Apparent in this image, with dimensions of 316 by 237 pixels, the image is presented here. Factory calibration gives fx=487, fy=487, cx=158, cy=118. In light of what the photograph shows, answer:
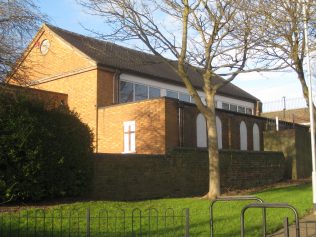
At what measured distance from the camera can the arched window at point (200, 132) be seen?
916 inches

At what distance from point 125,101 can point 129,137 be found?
4.41m

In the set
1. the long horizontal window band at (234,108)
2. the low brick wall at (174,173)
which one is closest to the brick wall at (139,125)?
the low brick wall at (174,173)

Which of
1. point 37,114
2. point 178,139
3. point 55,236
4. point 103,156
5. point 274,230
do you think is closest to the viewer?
point 55,236

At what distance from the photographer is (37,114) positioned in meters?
14.1

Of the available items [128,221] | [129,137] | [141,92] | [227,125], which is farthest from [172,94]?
[128,221]

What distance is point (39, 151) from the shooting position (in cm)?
1361

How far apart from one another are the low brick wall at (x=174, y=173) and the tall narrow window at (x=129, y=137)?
299 cm

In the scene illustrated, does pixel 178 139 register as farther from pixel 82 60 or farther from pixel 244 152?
pixel 82 60

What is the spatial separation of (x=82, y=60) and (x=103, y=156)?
1143 centimetres

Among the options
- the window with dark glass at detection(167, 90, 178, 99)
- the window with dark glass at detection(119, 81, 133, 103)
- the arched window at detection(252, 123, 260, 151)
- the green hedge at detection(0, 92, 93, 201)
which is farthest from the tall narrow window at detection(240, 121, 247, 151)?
the green hedge at detection(0, 92, 93, 201)

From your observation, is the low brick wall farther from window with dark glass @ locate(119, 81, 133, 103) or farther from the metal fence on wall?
window with dark glass @ locate(119, 81, 133, 103)

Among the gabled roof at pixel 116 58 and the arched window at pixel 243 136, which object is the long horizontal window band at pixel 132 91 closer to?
the gabled roof at pixel 116 58

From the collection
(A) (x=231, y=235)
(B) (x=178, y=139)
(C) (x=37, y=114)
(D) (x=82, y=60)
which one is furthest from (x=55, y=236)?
(D) (x=82, y=60)

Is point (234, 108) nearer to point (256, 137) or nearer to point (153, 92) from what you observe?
point (256, 137)
